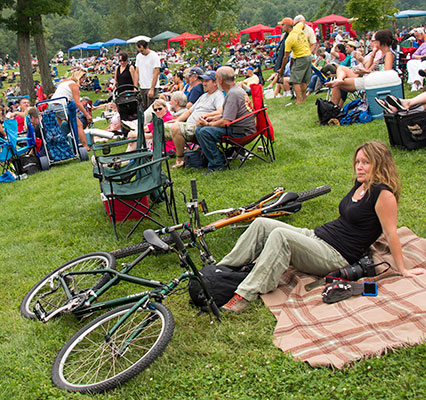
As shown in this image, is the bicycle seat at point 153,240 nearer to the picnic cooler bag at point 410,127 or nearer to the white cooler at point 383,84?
the picnic cooler bag at point 410,127

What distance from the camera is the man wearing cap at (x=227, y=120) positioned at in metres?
6.23

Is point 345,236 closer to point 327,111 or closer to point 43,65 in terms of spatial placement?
point 327,111

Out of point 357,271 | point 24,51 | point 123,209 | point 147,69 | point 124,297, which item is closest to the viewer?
point 124,297

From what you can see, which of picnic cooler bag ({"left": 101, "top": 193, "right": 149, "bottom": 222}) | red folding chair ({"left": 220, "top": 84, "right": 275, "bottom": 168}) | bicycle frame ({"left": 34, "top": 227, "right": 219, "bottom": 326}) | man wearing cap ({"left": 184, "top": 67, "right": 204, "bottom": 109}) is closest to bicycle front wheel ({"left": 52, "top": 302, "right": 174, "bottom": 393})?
bicycle frame ({"left": 34, "top": 227, "right": 219, "bottom": 326})

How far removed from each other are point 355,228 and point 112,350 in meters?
1.86

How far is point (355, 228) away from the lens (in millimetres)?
3332

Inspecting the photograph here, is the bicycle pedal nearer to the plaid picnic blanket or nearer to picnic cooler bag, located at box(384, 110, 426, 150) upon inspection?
the plaid picnic blanket

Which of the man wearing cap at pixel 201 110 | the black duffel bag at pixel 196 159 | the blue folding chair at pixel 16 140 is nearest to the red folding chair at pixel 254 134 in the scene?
the black duffel bag at pixel 196 159

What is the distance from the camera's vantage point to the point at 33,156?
8859 mm

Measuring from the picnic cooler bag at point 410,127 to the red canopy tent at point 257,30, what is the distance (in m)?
36.1

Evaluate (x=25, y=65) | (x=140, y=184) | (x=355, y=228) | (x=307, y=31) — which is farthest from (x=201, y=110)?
(x=25, y=65)

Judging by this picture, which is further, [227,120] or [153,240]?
[227,120]

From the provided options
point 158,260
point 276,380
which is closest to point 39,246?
point 158,260

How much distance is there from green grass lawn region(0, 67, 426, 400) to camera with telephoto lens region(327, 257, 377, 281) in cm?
59
